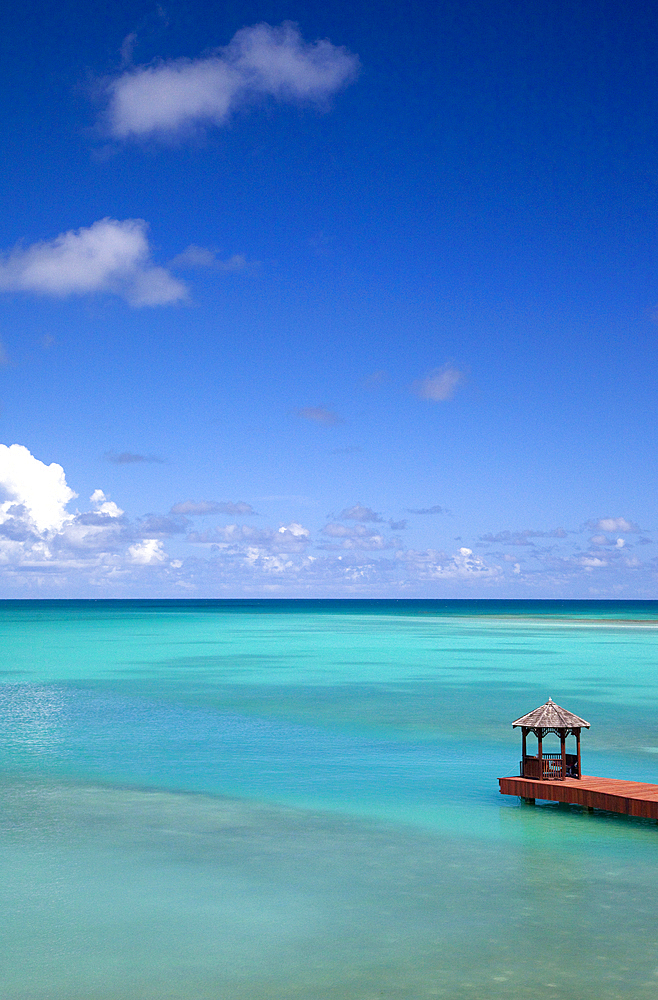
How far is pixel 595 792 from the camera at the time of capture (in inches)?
786

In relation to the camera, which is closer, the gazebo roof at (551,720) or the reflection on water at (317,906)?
the reflection on water at (317,906)

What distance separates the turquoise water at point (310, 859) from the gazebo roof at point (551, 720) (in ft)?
5.65

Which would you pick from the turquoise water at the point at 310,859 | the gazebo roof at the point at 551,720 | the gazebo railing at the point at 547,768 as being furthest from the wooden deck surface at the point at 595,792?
the gazebo roof at the point at 551,720

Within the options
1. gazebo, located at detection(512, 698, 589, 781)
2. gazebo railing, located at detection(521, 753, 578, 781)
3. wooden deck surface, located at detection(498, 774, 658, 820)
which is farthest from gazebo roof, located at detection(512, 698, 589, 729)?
wooden deck surface, located at detection(498, 774, 658, 820)

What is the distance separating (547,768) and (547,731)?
0.81 meters

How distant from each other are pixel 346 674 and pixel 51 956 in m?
38.5

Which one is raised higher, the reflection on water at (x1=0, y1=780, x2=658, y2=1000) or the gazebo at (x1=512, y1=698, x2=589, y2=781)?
the gazebo at (x1=512, y1=698, x2=589, y2=781)

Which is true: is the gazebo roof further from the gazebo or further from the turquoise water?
the turquoise water

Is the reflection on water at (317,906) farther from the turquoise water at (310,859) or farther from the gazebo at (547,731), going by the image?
the gazebo at (547,731)

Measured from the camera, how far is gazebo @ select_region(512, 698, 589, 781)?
Answer: 68.4 feet

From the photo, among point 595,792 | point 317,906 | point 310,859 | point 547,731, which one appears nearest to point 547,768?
point 547,731

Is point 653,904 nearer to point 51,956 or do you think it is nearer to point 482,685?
point 51,956

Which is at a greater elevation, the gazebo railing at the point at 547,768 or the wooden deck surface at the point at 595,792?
the gazebo railing at the point at 547,768

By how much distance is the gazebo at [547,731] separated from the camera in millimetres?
20859
